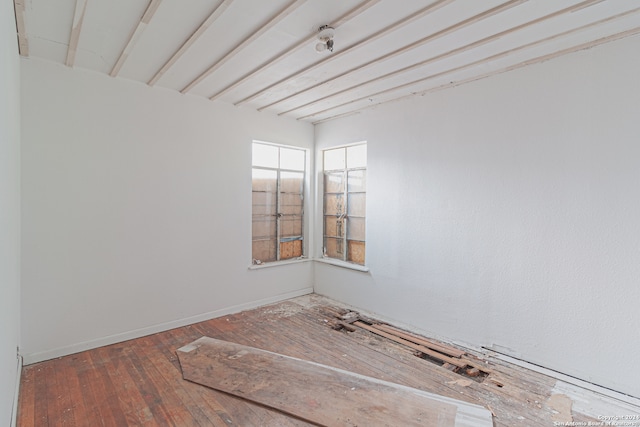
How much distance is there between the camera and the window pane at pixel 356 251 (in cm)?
483

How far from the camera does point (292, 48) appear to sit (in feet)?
9.19

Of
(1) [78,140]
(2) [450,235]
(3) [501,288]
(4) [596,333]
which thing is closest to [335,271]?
(2) [450,235]

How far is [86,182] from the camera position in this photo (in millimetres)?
3332

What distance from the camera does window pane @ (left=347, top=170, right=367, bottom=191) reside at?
15.6 feet

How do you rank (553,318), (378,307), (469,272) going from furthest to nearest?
1. (378,307)
2. (469,272)
3. (553,318)

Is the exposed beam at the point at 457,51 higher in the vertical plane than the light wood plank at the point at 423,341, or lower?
higher

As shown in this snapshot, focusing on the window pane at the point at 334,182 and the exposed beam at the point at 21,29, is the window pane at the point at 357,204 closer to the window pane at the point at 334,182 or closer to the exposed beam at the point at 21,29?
the window pane at the point at 334,182

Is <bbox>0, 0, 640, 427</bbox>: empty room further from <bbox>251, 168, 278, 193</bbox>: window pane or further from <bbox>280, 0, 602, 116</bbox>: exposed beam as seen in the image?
<bbox>251, 168, 278, 193</bbox>: window pane

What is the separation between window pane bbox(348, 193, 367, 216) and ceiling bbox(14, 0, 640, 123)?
164 cm

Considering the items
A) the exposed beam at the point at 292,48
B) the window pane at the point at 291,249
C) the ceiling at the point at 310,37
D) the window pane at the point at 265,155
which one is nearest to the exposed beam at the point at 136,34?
the ceiling at the point at 310,37

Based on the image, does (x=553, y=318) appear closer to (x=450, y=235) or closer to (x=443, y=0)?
(x=450, y=235)

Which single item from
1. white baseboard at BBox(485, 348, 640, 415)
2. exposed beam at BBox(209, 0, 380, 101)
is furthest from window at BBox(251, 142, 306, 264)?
white baseboard at BBox(485, 348, 640, 415)

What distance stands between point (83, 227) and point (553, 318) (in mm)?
4690

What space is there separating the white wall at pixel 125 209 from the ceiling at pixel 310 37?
408 millimetres
